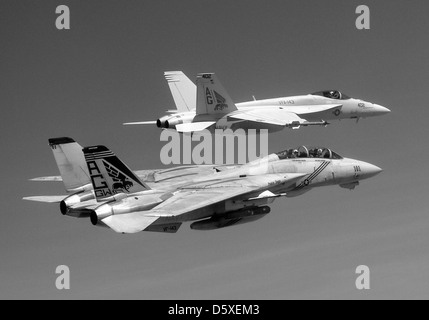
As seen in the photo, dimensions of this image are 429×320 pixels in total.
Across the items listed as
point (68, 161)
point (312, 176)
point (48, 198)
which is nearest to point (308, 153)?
point (312, 176)

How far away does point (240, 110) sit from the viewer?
163 feet

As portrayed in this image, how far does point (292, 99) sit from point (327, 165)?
845 centimetres

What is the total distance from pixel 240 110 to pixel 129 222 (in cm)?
1309

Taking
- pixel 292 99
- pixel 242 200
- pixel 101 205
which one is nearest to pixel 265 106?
pixel 292 99

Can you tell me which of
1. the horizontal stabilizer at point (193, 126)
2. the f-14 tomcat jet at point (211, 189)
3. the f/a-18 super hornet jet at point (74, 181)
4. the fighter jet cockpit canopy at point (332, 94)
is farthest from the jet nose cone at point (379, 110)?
the f/a-18 super hornet jet at point (74, 181)

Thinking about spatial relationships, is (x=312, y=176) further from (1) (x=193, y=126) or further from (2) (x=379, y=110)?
(2) (x=379, y=110)

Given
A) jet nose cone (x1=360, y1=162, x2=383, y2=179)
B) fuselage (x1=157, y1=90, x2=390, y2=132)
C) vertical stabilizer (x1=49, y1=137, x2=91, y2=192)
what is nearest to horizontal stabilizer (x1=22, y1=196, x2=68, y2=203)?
vertical stabilizer (x1=49, y1=137, x2=91, y2=192)

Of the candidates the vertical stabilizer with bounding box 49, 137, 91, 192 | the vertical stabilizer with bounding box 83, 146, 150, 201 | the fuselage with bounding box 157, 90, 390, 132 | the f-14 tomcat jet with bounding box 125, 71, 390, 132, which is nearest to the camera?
the vertical stabilizer with bounding box 83, 146, 150, 201

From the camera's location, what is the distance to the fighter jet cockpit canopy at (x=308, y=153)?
147 feet

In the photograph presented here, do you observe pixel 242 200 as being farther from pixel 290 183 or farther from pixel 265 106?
pixel 265 106

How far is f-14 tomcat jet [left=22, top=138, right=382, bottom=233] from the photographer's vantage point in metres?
39.2

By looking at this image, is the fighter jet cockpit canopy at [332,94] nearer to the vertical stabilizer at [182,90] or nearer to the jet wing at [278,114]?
the jet wing at [278,114]

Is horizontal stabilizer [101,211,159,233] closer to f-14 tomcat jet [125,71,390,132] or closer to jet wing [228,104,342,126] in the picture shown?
f-14 tomcat jet [125,71,390,132]

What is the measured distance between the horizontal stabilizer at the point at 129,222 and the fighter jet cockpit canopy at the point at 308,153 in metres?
8.26
